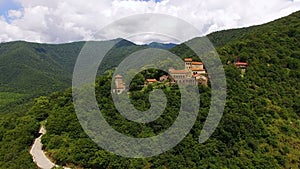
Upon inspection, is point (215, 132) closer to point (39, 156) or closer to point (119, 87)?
point (119, 87)

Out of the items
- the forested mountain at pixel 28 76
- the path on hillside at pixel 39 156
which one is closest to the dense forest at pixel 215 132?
the path on hillside at pixel 39 156

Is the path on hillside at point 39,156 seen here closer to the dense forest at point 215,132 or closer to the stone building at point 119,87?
the dense forest at point 215,132

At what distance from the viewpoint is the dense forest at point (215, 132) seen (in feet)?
78.8

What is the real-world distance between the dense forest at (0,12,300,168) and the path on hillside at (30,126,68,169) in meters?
0.52

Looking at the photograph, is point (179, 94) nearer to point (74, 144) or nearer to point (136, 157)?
point (136, 157)

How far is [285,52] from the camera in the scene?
39094 millimetres

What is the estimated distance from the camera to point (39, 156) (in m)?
26.5

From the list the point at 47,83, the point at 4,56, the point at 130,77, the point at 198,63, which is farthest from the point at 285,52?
the point at 4,56

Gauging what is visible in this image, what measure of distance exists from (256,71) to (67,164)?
73.1 ft

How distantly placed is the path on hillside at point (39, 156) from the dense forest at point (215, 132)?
1.70 feet

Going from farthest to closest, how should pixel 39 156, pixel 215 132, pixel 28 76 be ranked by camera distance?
pixel 28 76, pixel 39 156, pixel 215 132

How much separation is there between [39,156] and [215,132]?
15.1 meters

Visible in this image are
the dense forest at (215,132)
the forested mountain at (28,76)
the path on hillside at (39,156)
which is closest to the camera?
the dense forest at (215,132)

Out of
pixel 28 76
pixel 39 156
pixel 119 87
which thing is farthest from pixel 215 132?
pixel 28 76
